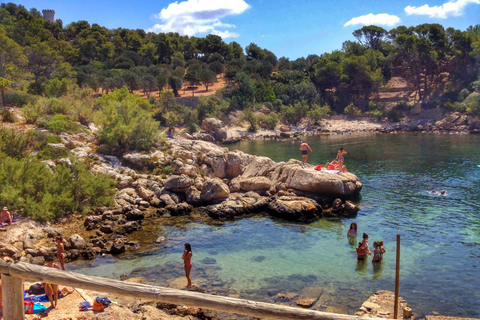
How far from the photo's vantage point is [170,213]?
26.9 metres

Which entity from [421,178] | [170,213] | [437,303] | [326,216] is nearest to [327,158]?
[421,178]

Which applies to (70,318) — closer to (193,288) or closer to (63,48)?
(193,288)

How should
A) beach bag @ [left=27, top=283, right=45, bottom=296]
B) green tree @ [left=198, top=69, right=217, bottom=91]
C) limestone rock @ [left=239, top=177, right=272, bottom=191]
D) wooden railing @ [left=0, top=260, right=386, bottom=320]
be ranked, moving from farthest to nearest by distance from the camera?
green tree @ [left=198, top=69, right=217, bottom=91]
limestone rock @ [left=239, top=177, right=272, bottom=191]
beach bag @ [left=27, top=283, right=45, bottom=296]
wooden railing @ [left=0, top=260, right=386, bottom=320]

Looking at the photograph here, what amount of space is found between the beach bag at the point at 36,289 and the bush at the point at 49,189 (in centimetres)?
956

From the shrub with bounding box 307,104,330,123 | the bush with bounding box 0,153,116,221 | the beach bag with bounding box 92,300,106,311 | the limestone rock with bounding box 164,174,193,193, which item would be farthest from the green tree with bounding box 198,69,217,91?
the beach bag with bounding box 92,300,106,311

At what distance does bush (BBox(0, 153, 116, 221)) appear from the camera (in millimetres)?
22672

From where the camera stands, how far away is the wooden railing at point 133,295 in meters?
6.35

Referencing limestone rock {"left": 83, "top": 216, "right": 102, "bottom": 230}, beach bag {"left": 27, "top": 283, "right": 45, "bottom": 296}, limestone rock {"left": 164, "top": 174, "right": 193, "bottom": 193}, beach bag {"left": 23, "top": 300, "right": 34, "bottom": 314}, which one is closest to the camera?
beach bag {"left": 23, "top": 300, "right": 34, "bottom": 314}

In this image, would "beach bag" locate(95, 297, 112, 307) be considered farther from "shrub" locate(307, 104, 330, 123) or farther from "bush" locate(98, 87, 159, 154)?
"shrub" locate(307, 104, 330, 123)

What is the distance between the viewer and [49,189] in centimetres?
2455

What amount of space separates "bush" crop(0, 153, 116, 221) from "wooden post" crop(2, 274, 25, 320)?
17194mm

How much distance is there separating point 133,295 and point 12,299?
82.3 inches

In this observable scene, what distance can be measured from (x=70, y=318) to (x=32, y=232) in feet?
36.5

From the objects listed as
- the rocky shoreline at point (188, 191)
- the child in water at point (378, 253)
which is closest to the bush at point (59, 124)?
the rocky shoreline at point (188, 191)
